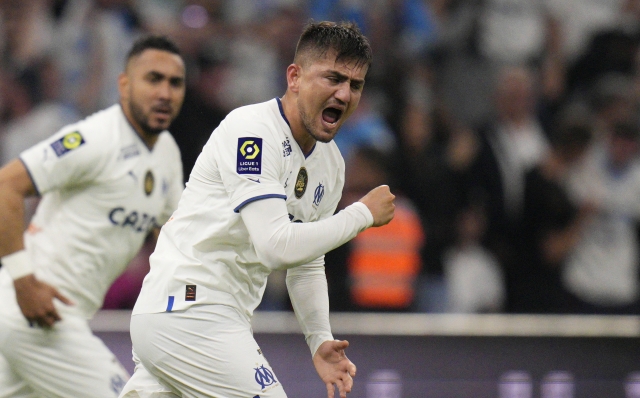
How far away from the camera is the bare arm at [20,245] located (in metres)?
4.28

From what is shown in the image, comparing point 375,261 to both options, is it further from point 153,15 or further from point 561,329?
point 153,15

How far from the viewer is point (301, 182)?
3695 mm

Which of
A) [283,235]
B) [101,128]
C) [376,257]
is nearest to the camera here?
[283,235]

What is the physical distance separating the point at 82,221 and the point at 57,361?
2.30 feet

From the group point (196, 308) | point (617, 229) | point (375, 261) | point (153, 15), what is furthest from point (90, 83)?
point (196, 308)

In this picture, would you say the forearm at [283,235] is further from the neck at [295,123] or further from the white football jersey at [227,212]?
the neck at [295,123]

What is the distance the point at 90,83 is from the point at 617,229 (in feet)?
16.3

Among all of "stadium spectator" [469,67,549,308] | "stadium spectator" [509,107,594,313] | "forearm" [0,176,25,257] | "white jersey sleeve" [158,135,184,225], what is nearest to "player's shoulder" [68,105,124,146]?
"white jersey sleeve" [158,135,184,225]

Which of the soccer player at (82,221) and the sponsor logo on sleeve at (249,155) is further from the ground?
the sponsor logo on sleeve at (249,155)

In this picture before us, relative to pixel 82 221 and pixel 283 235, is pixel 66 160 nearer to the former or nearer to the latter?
pixel 82 221

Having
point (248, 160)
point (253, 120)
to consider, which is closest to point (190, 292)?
point (248, 160)

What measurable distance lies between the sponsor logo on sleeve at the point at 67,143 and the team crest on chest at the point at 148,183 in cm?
40

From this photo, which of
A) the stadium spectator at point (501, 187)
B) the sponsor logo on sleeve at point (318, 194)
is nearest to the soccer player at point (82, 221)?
the sponsor logo on sleeve at point (318, 194)

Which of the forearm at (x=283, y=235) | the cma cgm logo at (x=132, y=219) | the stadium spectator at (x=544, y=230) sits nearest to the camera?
the forearm at (x=283, y=235)
